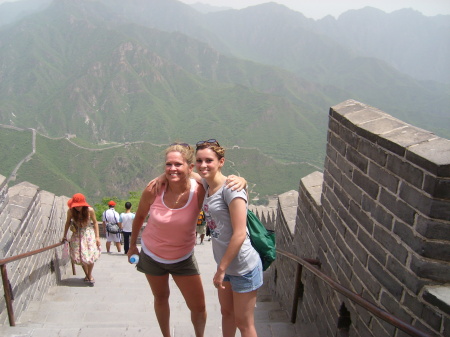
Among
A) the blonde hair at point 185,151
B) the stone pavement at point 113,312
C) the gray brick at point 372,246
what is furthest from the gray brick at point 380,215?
the stone pavement at point 113,312

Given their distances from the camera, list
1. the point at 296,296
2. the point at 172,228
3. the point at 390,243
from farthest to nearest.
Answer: the point at 296,296 → the point at 172,228 → the point at 390,243

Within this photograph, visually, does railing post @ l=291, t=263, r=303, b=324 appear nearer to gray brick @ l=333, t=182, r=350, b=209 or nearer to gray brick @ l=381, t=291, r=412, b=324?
gray brick @ l=333, t=182, r=350, b=209

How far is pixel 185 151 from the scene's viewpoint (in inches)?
114

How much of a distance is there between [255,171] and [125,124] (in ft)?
246

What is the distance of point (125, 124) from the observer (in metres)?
149

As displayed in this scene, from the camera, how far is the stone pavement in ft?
11.8

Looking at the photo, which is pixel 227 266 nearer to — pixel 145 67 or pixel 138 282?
pixel 138 282

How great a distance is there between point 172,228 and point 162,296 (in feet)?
2.24

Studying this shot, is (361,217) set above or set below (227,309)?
above

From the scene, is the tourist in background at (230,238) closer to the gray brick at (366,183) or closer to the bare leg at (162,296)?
the bare leg at (162,296)

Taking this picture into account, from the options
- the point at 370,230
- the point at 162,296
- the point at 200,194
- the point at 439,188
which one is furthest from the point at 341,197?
the point at 162,296

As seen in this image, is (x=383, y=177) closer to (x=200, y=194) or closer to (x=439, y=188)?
(x=439, y=188)

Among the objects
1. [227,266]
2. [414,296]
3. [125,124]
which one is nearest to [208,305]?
[227,266]

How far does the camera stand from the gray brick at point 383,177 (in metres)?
2.40
